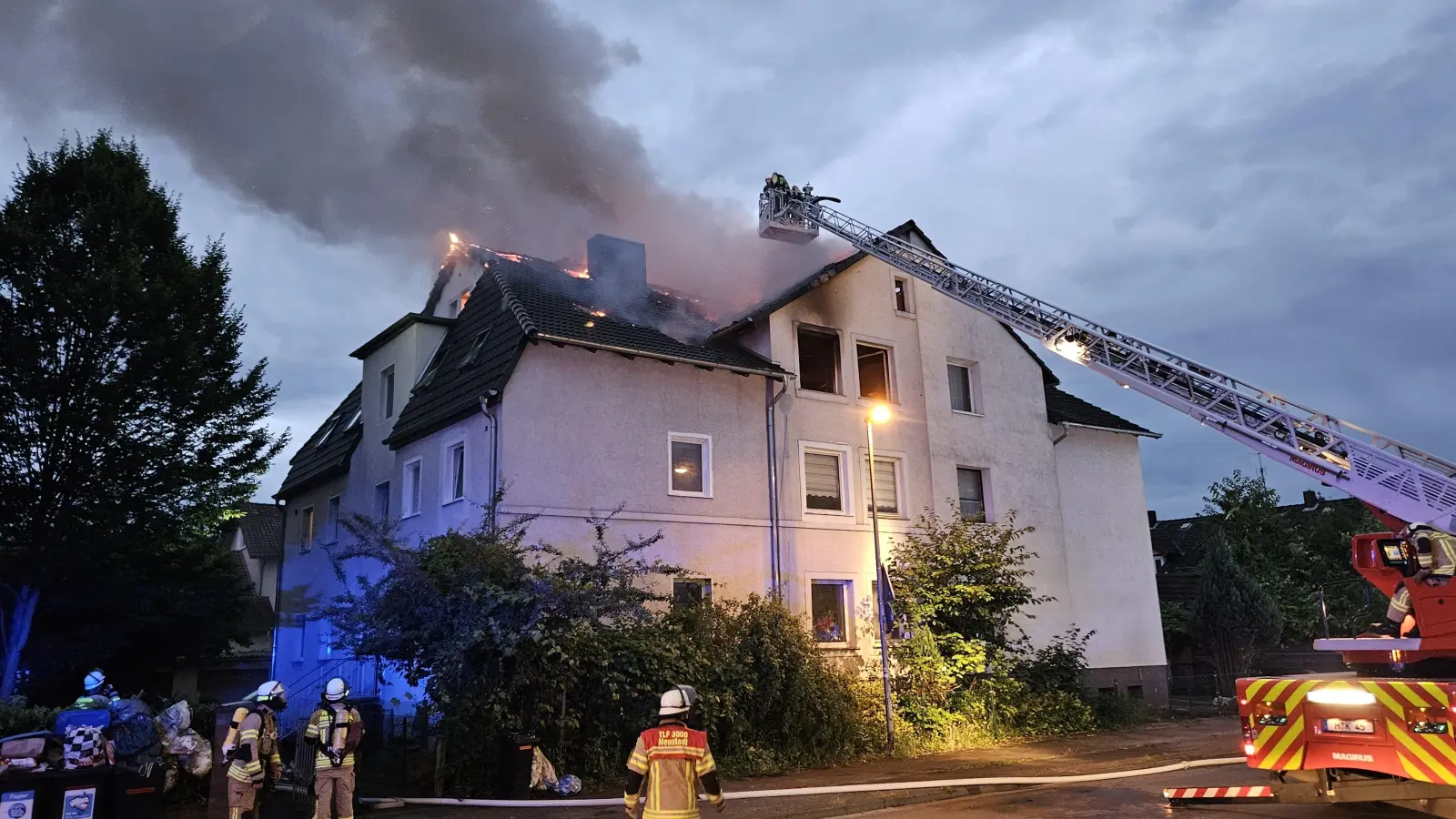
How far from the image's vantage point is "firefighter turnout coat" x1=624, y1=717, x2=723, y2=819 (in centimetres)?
623

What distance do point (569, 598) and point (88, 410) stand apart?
1187 cm

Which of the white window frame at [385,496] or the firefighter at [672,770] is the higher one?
the white window frame at [385,496]

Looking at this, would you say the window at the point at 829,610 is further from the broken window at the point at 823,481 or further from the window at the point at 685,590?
the window at the point at 685,590

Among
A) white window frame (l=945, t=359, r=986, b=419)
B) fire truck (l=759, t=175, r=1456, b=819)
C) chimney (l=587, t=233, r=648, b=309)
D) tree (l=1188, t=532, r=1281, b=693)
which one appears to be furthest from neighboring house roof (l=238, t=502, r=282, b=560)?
fire truck (l=759, t=175, r=1456, b=819)

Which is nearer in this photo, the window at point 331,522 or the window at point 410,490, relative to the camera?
the window at point 410,490

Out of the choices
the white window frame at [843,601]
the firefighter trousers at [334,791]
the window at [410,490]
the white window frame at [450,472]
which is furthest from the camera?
the window at [410,490]

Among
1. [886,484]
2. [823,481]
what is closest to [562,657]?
[823,481]

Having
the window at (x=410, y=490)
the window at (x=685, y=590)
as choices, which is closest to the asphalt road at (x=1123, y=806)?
the window at (x=685, y=590)

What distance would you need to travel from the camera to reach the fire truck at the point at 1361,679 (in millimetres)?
7750

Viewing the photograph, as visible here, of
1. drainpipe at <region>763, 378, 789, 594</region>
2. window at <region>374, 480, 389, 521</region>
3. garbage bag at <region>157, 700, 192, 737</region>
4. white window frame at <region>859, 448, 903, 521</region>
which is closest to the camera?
garbage bag at <region>157, 700, 192, 737</region>

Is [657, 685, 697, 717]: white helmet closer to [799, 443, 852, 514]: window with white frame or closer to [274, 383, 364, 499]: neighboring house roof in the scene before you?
[799, 443, 852, 514]: window with white frame

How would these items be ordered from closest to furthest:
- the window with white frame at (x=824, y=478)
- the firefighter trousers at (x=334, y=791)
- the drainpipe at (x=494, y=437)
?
the firefighter trousers at (x=334, y=791) < the drainpipe at (x=494, y=437) < the window with white frame at (x=824, y=478)

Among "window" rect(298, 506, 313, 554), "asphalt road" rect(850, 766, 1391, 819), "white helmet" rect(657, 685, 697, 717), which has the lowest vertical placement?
"asphalt road" rect(850, 766, 1391, 819)

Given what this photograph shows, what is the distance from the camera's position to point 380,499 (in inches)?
822
